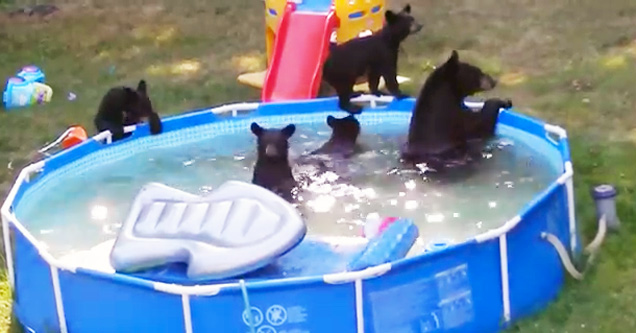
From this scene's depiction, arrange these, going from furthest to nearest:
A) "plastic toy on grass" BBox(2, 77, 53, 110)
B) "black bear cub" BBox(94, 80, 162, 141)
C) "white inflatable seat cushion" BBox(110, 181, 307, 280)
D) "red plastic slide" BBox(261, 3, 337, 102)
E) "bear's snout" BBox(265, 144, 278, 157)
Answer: "plastic toy on grass" BBox(2, 77, 53, 110) < "red plastic slide" BBox(261, 3, 337, 102) < "black bear cub" BBox(94, 80, 162, 141) < "bear's snout" BBox(265, 144, 278, 157) < "white inflatable seat cushion" BBox(110, 181, 307, 280)

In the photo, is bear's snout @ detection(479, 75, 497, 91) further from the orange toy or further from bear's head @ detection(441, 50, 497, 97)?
the orange toy

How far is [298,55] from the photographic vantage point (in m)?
7.32

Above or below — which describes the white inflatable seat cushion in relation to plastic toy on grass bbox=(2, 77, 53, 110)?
above

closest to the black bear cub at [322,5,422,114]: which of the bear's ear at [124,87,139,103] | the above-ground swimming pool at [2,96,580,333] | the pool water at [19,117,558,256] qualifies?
the above-ground swimming pool at [2,96,580,333]

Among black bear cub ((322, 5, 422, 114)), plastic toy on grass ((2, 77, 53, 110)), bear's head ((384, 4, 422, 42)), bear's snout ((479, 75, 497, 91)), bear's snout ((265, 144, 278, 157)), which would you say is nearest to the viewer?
bear's snout ((265, 144, 278, 157))

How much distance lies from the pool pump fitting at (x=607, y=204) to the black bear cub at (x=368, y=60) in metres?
1.94

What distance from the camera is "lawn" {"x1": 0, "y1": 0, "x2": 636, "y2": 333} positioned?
19.3 feet

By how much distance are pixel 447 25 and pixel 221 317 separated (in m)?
5.95

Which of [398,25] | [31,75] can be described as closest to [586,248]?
[398,25]

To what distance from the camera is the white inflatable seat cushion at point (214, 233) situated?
4.04 meters

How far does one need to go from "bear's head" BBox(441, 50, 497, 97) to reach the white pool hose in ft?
4.35

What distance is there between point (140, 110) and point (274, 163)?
4.37ft

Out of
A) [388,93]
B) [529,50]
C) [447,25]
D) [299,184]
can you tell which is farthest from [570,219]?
[447,25]

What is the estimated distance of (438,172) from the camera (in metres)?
5.72
